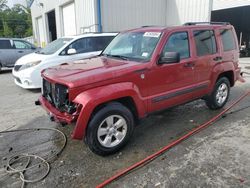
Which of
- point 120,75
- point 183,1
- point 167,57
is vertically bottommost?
point 120,75

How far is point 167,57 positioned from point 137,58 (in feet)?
1.68

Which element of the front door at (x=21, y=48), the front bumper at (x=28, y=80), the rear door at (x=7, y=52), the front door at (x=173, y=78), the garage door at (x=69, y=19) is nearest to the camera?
the front door at (x=173, y=78)

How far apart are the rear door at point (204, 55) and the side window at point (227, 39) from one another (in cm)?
34

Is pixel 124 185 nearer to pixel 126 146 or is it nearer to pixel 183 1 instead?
pixel 126 146

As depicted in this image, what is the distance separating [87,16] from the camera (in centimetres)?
1330

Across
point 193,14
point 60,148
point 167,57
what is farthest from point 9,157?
point 193,14

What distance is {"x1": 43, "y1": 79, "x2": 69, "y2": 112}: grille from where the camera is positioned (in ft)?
10.8

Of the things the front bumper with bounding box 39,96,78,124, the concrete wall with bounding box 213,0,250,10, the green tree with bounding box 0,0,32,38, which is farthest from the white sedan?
the green tree with bounding box 0,0,32,38

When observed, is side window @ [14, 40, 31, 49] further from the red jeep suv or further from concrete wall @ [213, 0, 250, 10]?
concrete wall @ [213, 0, 250, 10]

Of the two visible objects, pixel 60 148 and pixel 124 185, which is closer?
pixel 124 185

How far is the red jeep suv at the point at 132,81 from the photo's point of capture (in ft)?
10.5

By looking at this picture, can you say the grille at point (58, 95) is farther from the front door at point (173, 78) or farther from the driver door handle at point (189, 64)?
the driver door handle at point (189, 64)

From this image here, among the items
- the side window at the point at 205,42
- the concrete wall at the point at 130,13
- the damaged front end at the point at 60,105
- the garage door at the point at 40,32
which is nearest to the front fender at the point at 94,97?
the damaged front end at the point at 60,105

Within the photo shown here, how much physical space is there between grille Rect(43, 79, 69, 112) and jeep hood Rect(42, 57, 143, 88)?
107 mm
